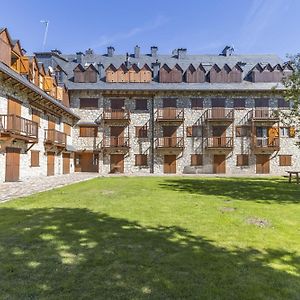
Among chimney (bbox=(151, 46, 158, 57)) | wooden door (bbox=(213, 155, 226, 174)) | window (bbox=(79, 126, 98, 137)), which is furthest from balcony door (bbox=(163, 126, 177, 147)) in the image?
chimney (bbox=(151, 46, 158, 57))

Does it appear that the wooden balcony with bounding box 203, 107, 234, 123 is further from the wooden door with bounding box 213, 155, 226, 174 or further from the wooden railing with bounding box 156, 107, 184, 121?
the wooden door with bounding box 213, 155, 226, 174

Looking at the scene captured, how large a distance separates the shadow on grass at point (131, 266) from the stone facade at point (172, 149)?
27.6m

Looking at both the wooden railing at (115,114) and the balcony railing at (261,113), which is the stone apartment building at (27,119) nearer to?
the wooden railing at (115,114)

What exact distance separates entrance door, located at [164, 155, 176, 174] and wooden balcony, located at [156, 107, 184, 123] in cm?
417

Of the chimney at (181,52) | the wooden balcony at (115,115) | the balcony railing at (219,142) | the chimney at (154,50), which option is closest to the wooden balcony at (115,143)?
the wooden balcony at (115,115)

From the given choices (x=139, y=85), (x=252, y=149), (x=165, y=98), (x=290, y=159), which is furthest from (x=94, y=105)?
(x=290, y=159)

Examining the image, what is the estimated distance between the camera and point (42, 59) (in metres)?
35.0

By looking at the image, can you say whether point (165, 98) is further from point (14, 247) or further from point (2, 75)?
point (14, 247)

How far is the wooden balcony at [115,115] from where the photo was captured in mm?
33875

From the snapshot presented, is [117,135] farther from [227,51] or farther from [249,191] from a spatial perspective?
[249,191]

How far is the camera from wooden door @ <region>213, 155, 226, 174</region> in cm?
3434

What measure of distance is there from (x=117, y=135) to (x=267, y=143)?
55.4 feet

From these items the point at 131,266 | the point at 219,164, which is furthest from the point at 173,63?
the point at 131,266

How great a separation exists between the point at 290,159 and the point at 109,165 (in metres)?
20.5
